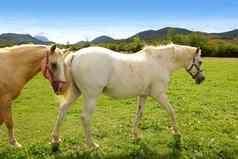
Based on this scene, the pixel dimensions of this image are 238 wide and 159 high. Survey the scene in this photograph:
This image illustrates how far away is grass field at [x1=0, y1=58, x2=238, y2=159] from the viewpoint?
5.42 m

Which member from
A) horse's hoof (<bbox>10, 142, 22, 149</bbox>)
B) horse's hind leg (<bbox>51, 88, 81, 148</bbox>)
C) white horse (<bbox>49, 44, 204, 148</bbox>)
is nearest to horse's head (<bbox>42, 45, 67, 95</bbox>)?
white horse (<bbox>49, 44, 204, 148</bbox>)

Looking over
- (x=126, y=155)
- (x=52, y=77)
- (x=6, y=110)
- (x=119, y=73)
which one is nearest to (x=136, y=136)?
(x=126, y=155)

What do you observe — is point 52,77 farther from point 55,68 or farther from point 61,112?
point 61,112

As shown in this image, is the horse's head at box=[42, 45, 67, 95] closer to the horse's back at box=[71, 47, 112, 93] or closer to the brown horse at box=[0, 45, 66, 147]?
the brown horse at box=[0, 45, 66, 147]

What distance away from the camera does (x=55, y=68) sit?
526 centimetres

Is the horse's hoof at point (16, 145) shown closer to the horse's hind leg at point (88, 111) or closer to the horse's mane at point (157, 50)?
the horse's hind leg at point (88, 111)

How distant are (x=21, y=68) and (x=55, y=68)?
0.73 metres

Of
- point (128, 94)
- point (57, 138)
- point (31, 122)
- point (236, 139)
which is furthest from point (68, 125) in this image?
point (236, 139)

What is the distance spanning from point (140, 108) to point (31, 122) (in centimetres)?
301

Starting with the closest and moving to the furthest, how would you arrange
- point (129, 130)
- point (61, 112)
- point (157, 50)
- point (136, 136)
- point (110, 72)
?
1. point (110, 72)
2. point (61, 112)
3. point (136, 136)
4. point (157, 50)
5. point (129, 130)

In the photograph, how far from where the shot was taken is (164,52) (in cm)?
633

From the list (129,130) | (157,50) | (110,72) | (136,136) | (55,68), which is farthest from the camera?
(129,130)

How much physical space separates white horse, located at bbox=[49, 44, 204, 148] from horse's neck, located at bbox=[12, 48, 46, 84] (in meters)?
0.54

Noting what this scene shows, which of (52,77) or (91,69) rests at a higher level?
(91,69)
